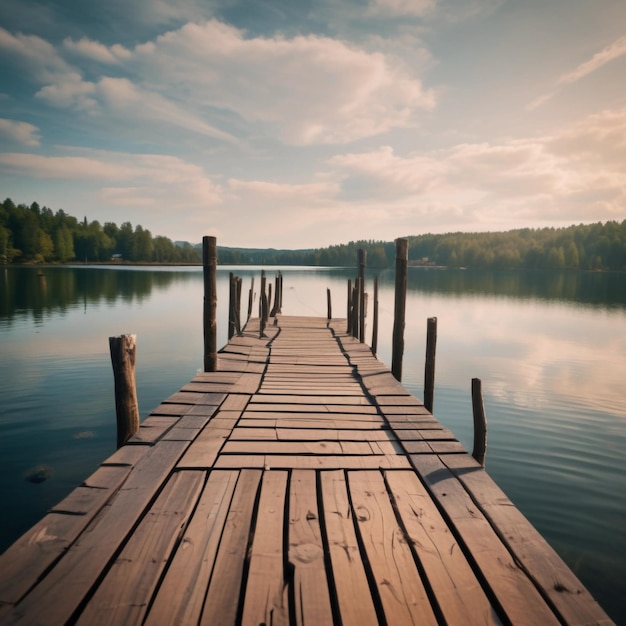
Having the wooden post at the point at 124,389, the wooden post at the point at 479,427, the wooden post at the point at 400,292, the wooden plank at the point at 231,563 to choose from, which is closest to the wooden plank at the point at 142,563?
the wooden plank at the point at 231,563

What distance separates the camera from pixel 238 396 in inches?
272

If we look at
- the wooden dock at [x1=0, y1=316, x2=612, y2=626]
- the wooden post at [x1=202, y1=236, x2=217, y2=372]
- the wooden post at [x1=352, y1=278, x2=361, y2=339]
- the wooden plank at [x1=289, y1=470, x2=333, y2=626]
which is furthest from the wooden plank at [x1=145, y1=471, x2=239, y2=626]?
the wooden post at [x1=352, y1=278, x2=361, y2=339]

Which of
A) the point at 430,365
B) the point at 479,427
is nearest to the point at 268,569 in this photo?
the point at 479,427

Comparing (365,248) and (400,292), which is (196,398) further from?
(365,248)

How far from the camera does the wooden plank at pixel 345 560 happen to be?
2.52m

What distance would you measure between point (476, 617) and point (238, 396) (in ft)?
16.3

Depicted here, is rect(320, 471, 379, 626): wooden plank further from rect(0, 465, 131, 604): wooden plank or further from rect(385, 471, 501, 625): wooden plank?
rect(0, 465, 131, 604): wooden plank

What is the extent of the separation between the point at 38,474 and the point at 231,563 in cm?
675

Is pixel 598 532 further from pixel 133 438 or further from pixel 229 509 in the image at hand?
pixel 133 438

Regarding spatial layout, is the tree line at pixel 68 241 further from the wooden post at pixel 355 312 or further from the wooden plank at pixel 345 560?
the wooden plank at pixel 345 560

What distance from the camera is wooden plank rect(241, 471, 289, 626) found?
2.49 metres

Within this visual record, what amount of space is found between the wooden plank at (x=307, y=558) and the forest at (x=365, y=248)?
354 ft

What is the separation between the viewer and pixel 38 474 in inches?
302

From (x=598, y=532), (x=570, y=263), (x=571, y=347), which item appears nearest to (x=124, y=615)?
(x=598, y=532)
